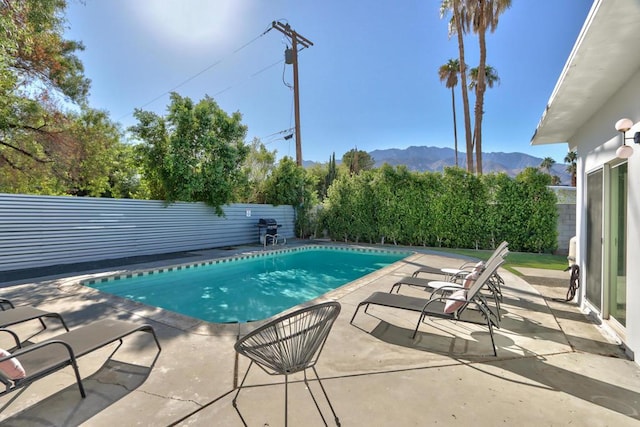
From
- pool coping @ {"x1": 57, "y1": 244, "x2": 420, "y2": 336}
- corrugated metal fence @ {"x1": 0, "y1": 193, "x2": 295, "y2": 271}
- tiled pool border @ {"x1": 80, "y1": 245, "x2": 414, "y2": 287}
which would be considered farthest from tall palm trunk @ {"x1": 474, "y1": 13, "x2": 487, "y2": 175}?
corrugated metal fence @ {"x1": 0, "y1": 193, "x2": 295, "y2": 271}

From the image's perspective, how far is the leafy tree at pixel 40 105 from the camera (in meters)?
9.02

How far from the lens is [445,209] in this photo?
40.9 feet

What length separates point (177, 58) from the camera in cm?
1641

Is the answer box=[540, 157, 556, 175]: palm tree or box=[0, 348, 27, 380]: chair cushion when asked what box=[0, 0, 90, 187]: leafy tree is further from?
box=[540, 157, 556, 175]: palm tree

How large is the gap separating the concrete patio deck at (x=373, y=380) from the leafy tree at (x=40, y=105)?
8.81m

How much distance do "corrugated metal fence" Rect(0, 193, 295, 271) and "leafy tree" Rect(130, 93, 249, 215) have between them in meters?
0.73

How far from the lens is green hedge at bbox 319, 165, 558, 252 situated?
36.7 ft

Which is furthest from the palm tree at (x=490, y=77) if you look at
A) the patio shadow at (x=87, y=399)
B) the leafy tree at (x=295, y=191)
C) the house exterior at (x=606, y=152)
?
the patio shadow at (x=87, y=399)

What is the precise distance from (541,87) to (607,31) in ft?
62.7

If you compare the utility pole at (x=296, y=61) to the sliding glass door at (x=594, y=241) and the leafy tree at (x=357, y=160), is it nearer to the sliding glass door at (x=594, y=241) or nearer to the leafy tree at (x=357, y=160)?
the sliding glass door at (x=594, y=241)

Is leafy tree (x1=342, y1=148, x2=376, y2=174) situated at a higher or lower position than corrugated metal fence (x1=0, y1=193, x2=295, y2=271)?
higher

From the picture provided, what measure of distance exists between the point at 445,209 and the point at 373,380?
11.0 m

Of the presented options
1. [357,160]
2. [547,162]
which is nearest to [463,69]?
[357,160]

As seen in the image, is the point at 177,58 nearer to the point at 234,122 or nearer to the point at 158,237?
the point at 234,122
